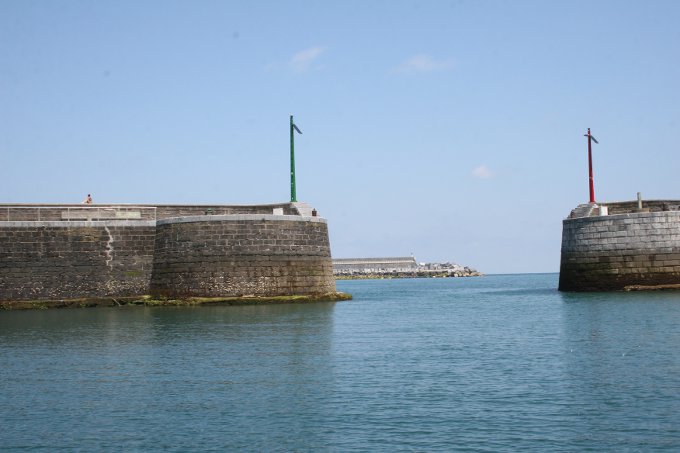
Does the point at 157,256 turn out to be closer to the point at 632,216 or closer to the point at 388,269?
the point at 632,216

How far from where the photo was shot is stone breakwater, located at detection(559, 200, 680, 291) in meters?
42.2

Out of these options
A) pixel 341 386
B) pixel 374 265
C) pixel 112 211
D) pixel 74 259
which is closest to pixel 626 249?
pixel 112 211

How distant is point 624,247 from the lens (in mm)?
43031

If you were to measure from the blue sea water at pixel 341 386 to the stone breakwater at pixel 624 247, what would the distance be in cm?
1334

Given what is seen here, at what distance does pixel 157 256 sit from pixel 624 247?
23.2 m

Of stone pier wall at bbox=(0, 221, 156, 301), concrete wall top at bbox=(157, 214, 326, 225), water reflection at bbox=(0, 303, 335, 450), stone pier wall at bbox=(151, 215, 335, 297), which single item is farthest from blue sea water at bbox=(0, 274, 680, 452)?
stone pier wall at bbox=(0, 221, 156, 301)

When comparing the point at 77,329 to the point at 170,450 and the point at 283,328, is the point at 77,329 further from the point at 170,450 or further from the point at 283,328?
the point at 170,450

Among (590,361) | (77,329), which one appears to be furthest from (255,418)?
(77,329)

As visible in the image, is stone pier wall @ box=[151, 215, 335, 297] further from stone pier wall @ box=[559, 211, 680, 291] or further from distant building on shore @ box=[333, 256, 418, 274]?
distant building on shore @ box=[333, 256, 418, 274]

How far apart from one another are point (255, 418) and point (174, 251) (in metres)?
25.9

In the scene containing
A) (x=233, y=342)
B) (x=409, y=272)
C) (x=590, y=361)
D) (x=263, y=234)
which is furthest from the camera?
(x=409, y=272)

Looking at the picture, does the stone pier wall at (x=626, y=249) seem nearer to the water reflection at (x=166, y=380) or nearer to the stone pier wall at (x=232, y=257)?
the stone pier wall at (x=232, y=257)

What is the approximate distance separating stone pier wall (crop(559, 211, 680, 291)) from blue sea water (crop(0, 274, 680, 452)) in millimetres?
13308

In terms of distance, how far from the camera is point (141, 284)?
40.3 m
